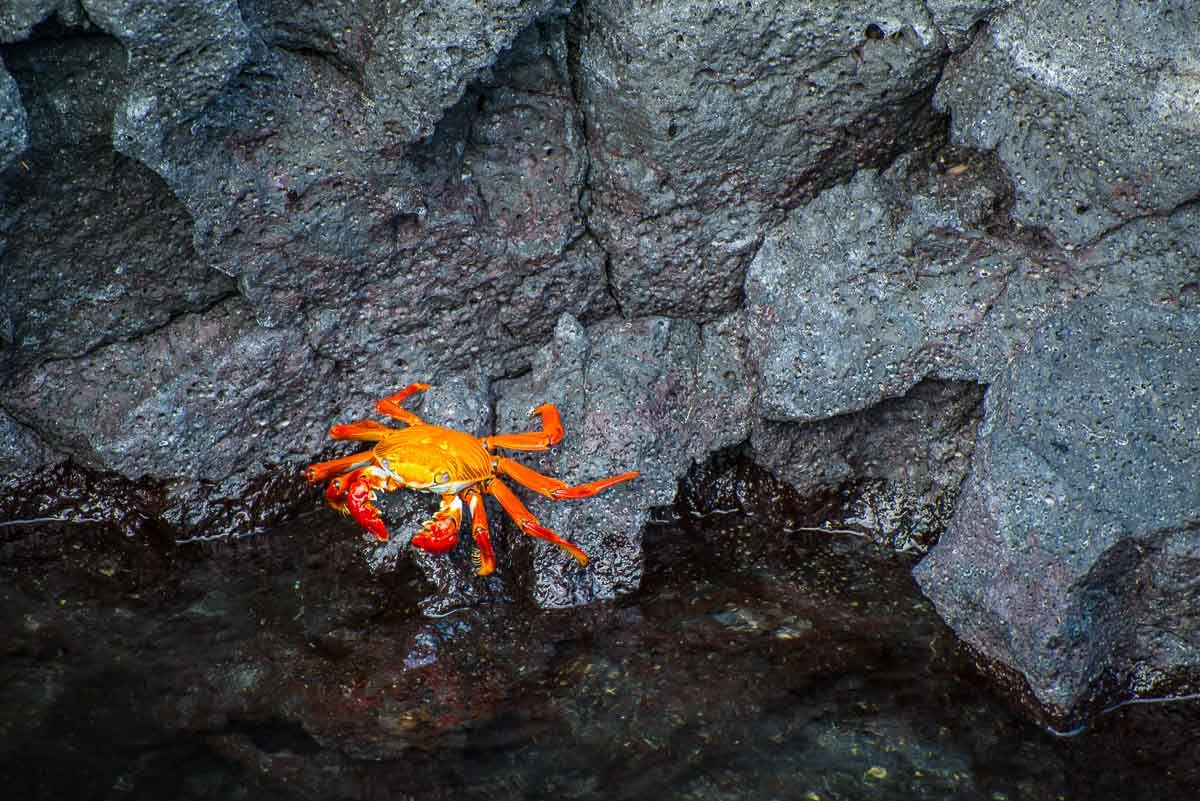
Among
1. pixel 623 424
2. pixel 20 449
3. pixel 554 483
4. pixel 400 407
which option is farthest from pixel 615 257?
pixel 20 449

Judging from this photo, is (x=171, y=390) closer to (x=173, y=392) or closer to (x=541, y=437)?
(x=173, y=392)

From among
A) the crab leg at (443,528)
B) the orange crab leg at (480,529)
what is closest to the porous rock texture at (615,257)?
the orange crab leg at (480,529)

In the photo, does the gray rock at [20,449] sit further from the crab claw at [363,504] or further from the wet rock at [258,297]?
the crab claw at [363,504]

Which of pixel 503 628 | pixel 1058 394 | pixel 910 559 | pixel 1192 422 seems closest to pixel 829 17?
pixel 1058 394

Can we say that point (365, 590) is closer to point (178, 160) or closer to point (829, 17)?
point (178, 160)

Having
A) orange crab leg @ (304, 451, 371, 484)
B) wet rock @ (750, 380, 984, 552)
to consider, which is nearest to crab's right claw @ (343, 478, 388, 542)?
orange crab leg @ (304, 451, 371, 484)

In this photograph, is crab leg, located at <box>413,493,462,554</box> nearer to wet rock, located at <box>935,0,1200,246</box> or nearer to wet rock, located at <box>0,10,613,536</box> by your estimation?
wet rock, located at <box>0,10,613,536</box>

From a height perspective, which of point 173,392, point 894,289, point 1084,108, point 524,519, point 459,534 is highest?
point 1084,108
